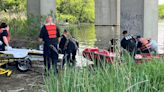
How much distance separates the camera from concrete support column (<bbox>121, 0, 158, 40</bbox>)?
1599 cm

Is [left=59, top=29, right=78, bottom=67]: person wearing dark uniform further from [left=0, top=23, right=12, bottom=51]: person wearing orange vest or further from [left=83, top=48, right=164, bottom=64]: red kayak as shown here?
[left=83, top=48, right=164, bottom=64]: red kayak

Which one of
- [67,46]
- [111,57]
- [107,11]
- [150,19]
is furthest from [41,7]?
[107,11]

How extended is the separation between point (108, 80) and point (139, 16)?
1106cm

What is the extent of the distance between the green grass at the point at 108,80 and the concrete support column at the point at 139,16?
981 centimetres

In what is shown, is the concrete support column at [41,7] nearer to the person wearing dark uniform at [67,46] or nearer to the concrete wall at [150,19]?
the concrete wall at [150,19]

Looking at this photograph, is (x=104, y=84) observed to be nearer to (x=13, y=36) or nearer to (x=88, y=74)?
(x=88, y=74)

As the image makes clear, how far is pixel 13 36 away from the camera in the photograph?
19750mm

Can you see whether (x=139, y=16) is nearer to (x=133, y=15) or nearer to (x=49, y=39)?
(x=133, y=15)

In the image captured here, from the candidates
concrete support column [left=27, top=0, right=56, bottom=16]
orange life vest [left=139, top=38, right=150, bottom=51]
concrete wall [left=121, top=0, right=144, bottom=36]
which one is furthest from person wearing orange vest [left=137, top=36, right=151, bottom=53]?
concrete support column [left=27, top=0, right=56, bottom=16]

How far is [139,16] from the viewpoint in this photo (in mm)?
16125

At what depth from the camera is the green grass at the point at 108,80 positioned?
16.8ft

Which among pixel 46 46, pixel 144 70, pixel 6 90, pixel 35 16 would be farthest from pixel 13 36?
pixel 144 70

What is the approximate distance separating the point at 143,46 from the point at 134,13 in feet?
11.8

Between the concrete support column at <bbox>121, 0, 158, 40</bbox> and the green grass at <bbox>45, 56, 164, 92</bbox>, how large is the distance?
32.2 ft
